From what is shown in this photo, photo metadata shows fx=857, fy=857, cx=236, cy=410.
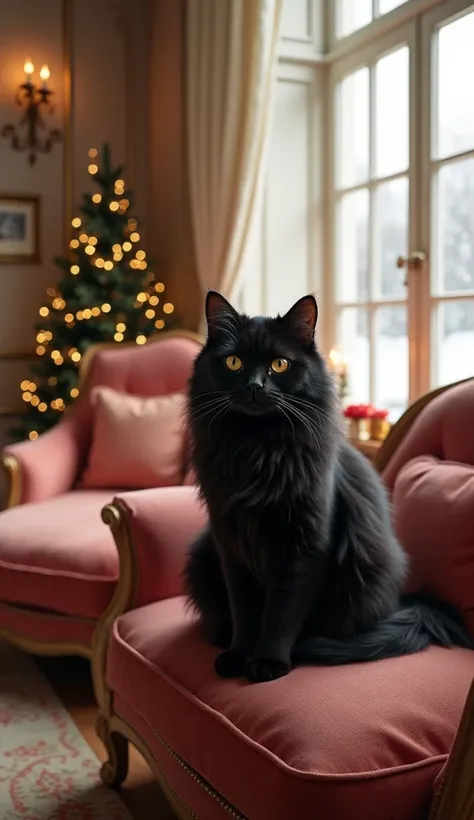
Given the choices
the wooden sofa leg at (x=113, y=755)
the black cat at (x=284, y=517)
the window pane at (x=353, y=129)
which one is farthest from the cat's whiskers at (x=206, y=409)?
the window pane at (x=353, y=129)

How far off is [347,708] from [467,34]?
8.01 feet

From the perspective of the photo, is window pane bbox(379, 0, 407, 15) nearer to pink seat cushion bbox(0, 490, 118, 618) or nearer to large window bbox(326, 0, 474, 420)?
large window bbox(326, 0, 474, 420)

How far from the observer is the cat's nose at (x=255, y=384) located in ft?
4.72

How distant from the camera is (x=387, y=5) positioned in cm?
334

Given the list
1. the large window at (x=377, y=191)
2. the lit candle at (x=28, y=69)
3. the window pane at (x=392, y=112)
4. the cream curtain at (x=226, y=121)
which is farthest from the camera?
the lit candle at (x=28, y=69)

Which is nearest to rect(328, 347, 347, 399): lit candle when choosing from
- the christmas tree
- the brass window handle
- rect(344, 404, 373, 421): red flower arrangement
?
rect(344, 404, 373, 421): red flower arrangement

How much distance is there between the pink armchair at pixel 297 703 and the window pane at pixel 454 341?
0.96 metres

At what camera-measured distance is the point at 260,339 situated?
151cm

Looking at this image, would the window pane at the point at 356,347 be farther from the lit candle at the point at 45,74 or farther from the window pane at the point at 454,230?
the lit candle at the point at 45,74

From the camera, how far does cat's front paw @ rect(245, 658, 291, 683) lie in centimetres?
144

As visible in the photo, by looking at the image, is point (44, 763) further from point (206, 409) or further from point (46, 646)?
point (206, 409)

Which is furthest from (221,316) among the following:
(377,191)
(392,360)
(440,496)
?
(377,191)

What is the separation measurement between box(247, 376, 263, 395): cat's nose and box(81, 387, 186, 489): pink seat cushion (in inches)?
67.4

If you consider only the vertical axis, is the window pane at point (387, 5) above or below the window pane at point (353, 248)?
above
